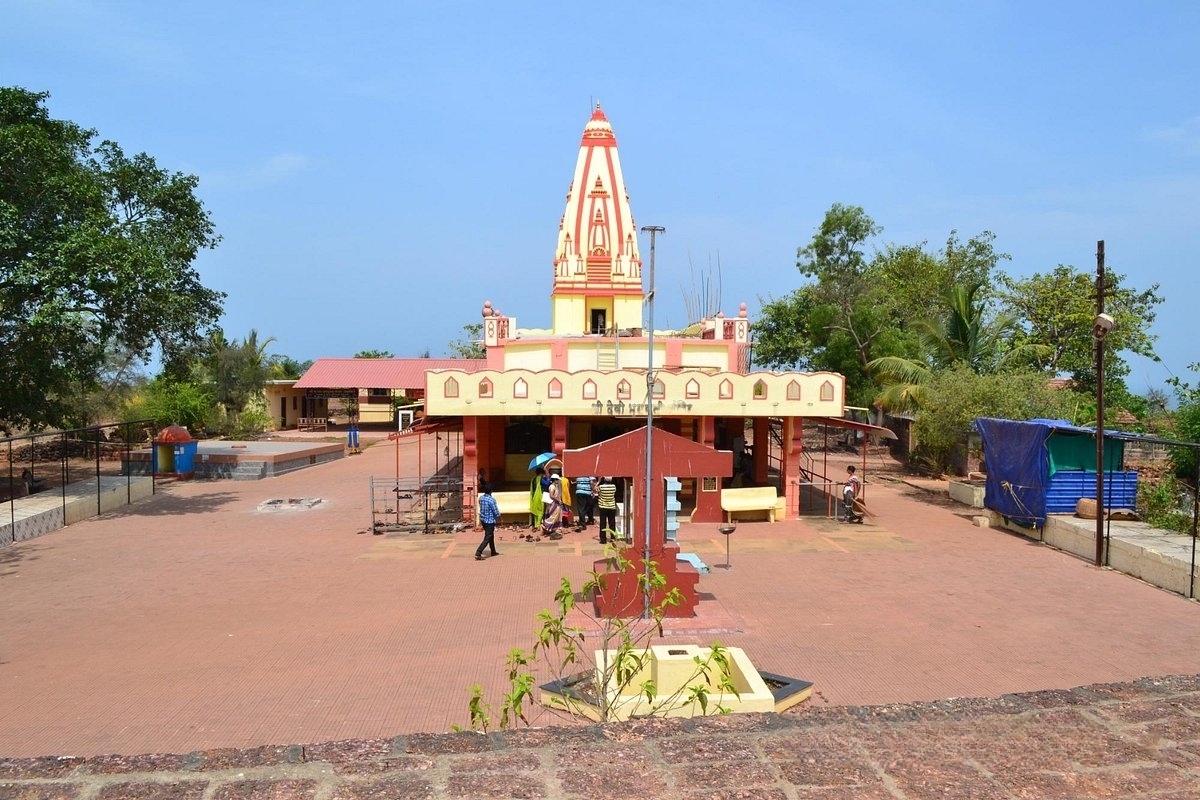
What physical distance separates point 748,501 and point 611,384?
12.7 ft

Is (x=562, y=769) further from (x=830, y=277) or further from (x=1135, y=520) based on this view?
(x=830, y=277)

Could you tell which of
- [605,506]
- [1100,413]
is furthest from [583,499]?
[1100,413]

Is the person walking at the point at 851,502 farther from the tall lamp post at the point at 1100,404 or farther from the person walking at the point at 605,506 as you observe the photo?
the person walking at the point at 605,506

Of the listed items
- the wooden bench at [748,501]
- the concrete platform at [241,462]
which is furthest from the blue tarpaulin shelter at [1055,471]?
the concrete platform at [241,462]

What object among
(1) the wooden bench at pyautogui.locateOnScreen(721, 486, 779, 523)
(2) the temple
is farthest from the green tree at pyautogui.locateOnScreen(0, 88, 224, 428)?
(1) the wooden bench at pyautogui.locateOnScreen(721, 486, 779, 523)

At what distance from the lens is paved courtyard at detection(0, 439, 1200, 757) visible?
306 inches

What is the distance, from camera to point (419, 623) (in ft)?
34.3

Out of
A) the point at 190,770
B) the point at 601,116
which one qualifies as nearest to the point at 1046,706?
the point at 190,770

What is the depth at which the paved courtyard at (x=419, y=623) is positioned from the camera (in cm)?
777

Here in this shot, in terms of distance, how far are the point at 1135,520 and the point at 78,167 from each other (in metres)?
24.6

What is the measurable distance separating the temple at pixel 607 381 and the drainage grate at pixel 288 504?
12.1 ft

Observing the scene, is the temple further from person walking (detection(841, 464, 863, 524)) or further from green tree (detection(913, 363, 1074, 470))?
green tree (detection(913, 363, 1074, 470))

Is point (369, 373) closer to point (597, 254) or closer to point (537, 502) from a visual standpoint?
point (597, 254)

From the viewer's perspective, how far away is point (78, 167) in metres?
20.0
